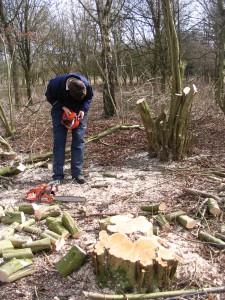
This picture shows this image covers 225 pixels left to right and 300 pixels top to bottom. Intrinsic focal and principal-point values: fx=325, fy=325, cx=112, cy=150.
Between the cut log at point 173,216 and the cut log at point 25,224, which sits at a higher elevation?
the cut log at point 25,224

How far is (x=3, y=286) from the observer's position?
2.32m

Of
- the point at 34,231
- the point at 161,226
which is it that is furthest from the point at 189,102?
the point at 34,231

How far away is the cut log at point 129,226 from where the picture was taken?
98.7 inches

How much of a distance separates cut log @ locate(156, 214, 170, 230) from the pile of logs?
0.75m

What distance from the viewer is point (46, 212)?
346cm

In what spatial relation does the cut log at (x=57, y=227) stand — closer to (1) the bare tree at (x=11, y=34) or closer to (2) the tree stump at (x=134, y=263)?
(2) the tree stump at (x=134, y=263)

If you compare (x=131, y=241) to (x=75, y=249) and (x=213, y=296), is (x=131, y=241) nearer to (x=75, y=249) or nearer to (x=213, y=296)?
(x=75, y=249)

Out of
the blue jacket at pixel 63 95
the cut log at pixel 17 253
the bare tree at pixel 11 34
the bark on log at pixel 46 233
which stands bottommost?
the bark on log at pixel 46 233

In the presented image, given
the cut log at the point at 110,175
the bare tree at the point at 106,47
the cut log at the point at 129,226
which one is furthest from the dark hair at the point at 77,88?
the bare tree at the point at 106,47

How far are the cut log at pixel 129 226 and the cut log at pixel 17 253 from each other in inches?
26.5

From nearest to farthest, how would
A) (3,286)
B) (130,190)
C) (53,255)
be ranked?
(3,286), (53,255), (130,190)

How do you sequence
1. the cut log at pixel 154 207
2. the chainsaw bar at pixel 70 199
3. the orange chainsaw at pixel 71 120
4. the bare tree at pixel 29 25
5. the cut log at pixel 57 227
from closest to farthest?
1. the cut log at pixel 57 227
2. the cut log at pixel 154 207
3. the chainsaw bar at pixel 70 199
4. the orange chainsaw at pixel 71 120
5. the bare tree at pixel 29 25

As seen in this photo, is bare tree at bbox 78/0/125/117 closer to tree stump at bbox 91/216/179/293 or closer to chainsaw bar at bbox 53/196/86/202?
chainsaw bar at bbox 53/196/86/202

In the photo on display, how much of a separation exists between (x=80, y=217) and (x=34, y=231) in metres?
0.55
